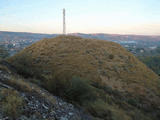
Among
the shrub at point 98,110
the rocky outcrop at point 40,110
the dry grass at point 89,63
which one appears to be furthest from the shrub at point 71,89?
the dry grass at point 89,63

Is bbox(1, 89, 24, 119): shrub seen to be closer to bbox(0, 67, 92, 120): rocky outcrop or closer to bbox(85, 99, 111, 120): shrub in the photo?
bbox(0, 67, 92, 120): rocky outcrop

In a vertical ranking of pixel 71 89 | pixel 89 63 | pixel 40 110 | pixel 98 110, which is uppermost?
pixel 40 110

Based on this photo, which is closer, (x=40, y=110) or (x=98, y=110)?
(x=40, y=110)

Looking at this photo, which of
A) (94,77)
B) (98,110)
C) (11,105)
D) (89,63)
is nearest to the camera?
(11,105)

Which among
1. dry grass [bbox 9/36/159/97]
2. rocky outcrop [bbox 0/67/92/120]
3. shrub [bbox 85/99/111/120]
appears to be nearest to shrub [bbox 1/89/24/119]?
rocky outcrop [bbox 0/67/92/120]

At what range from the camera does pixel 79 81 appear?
7.72m

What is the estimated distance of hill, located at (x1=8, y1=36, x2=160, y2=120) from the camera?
7250mm

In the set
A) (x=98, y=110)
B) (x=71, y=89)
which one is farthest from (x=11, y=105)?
(x=98, y=110)

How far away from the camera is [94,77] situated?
1375 centimetres

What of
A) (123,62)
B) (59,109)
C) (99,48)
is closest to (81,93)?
(59,109)

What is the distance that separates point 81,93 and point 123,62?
43.9 feet

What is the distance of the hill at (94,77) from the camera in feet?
23.8

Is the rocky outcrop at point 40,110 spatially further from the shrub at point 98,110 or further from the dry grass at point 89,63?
the dry grass at point 89,63

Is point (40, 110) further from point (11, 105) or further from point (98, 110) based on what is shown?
point (98, 110)
